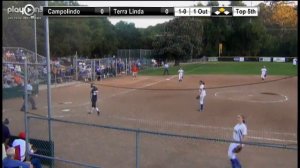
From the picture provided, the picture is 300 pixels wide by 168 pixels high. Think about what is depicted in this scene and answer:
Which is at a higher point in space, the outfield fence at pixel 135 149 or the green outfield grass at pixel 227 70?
the green outfield grass at pixel 227 70

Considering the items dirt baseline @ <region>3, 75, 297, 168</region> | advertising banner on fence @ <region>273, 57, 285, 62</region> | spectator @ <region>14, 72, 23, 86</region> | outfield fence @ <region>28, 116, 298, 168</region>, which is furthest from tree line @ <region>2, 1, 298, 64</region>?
outfield fence @ <region>28, 116, 298, 168</region>

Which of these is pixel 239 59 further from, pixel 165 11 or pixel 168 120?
pixel 165 11

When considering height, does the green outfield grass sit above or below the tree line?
below

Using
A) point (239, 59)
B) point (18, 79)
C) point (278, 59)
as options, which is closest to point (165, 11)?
point (18, 79)

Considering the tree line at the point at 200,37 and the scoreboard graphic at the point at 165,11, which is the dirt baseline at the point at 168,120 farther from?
the tree line at the point at 200,37

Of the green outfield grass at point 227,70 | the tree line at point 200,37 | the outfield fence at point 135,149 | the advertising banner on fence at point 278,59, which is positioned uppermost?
the tree line at point 200,37

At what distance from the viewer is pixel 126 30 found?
85125 mm

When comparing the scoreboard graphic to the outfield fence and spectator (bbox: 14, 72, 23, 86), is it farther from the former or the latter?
spectator (bbox: 14, 72, 23, 86)

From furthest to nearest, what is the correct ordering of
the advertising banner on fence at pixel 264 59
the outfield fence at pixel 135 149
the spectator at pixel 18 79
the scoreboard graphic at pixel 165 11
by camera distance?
the advertising banner on fence at pixel 264 59 → the spectator at pixel 18 79 → the outfield fence at pixel 135 149 → the scoreboard graphic at pixel 165 11

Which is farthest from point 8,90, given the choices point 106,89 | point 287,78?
point 287,78

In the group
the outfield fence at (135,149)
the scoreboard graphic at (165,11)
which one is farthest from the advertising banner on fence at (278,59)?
the scoreboard graphic at (165,11)

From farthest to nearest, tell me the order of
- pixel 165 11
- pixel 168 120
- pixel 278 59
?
pixel 278 59
pixel 168 120
pixel 165 11

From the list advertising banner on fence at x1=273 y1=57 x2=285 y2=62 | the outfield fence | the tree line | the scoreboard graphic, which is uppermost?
the tree line

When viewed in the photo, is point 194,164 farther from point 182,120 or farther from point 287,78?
point 287,78
